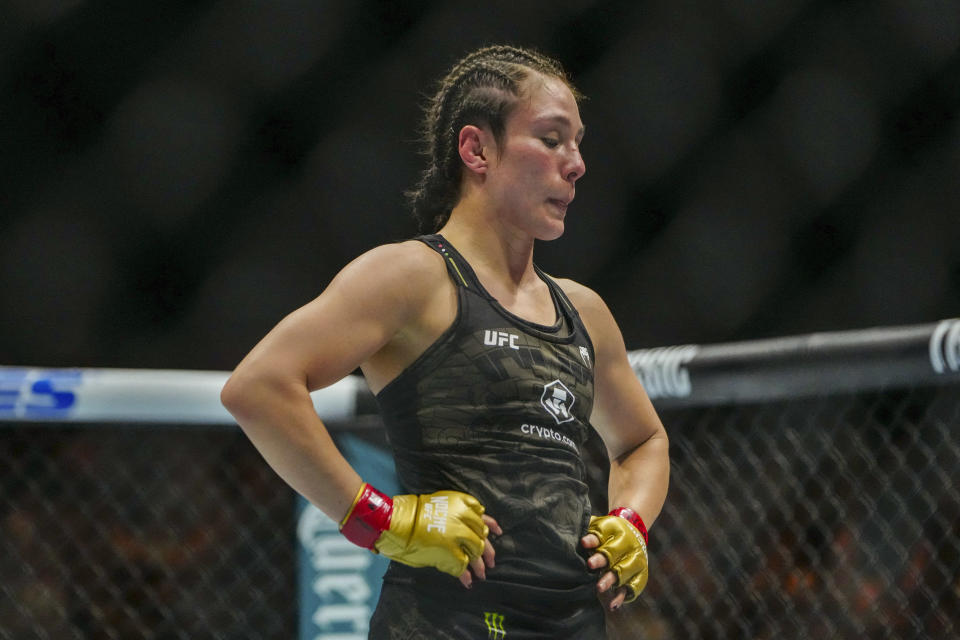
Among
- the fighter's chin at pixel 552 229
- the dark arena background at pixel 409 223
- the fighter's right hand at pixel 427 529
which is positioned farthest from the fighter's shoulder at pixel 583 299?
the dark arena background at pixel 409 223

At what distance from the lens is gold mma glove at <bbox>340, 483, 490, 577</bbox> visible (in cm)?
112

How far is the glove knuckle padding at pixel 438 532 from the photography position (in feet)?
3.68

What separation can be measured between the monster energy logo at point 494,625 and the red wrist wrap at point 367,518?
0.51 feet

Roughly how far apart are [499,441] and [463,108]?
1.59ft

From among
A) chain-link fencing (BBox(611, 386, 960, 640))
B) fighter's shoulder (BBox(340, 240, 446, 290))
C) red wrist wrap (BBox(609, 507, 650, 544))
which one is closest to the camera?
fighter's shoulder (BBox(340, 240, 446, 290))

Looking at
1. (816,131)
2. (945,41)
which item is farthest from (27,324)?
(945,41)

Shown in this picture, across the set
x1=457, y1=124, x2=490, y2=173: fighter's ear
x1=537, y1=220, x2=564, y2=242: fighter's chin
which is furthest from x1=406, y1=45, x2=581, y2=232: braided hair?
x1=537, y1=220, x2=564, y2=242: fighter's chin

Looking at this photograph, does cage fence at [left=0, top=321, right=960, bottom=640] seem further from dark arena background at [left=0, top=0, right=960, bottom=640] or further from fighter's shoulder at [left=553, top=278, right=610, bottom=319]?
fighter's shoulder at [left=553, top=278, right=610, bottom=319]

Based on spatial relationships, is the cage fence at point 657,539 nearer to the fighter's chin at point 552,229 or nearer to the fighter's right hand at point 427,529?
the fighter's chin at point 552,229

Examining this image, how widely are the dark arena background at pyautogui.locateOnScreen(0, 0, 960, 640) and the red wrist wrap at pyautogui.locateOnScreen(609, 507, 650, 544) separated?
52.8 inches

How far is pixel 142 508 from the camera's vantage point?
356cm

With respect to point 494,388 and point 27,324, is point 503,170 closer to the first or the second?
point 494,388

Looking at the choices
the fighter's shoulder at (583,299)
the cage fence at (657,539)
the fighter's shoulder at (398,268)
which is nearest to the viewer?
the fighter's shoulder at (398,268)

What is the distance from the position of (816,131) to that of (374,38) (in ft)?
4.47
